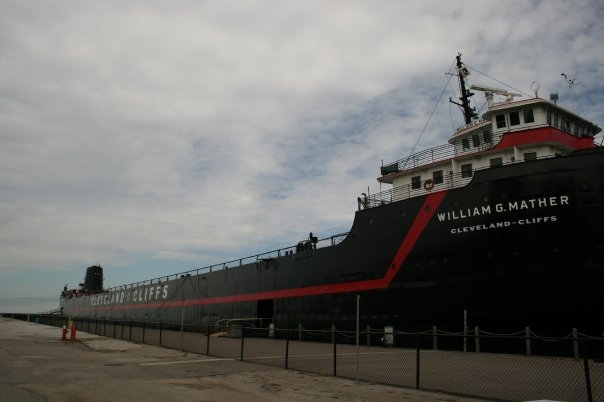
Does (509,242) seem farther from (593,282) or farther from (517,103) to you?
(517,103)

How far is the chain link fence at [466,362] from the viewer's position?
872 centimetres

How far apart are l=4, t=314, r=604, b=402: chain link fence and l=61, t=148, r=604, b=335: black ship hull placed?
1.98 feet

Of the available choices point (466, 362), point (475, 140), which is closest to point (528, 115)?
point (475, 140)

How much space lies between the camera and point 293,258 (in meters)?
24.0

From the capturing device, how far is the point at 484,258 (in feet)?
49.2

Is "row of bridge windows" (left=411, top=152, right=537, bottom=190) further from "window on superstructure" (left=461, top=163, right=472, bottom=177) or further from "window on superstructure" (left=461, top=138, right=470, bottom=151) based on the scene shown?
"window on superstructure" (left=461, top=138, right=470, bottom=151)

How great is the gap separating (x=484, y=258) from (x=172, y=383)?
404 inches

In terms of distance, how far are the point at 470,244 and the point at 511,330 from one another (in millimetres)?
2886

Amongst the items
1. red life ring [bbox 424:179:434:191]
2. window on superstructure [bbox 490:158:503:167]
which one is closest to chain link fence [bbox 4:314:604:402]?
red life ring [bbox 424:179:434:191]

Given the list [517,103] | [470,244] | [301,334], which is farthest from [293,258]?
[517,103]

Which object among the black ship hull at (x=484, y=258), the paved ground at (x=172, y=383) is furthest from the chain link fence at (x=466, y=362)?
the paved ground at (x=172, y=383)

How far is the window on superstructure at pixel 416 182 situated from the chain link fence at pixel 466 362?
6368 millimetres

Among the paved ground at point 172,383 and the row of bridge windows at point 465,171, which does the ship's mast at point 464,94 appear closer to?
the row of bridge windows at point 465,171

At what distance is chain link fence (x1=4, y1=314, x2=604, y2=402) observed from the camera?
28.6ft
